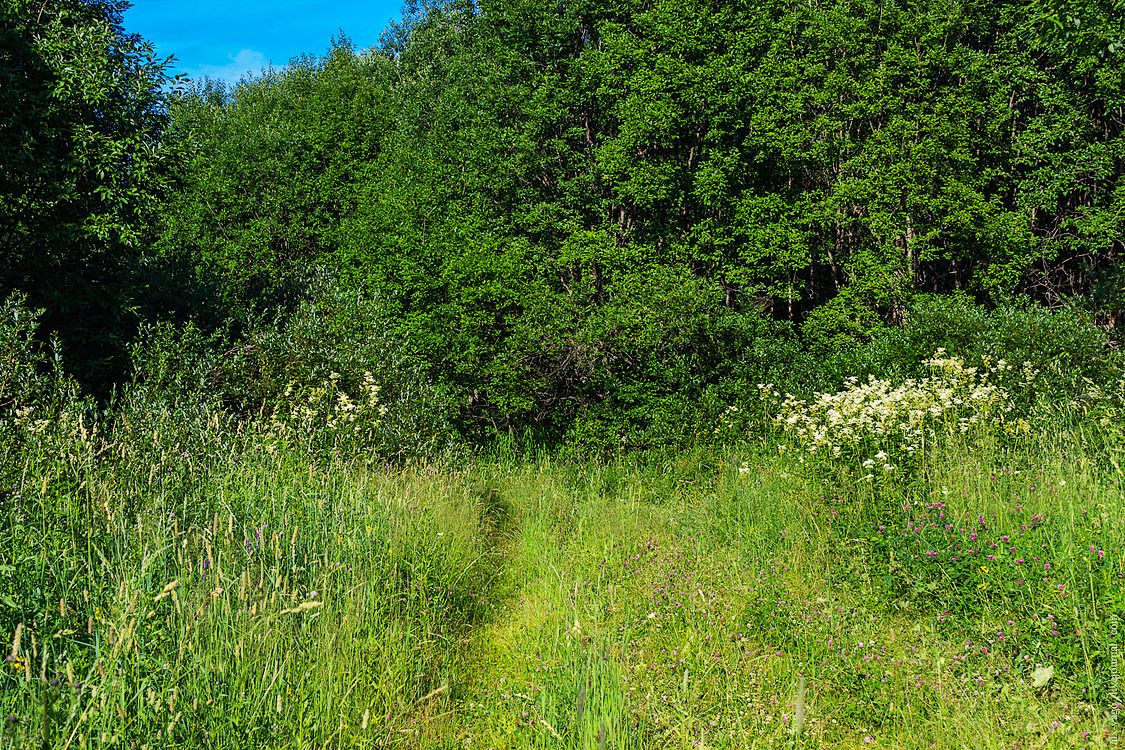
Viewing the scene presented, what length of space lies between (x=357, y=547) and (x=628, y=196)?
37.2 feet

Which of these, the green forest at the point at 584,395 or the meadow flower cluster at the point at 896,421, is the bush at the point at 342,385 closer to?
the green forest at the point at 584,395

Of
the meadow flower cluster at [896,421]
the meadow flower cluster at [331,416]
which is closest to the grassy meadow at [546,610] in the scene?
the meadow flower cluster at [896,421]

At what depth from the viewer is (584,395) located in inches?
454

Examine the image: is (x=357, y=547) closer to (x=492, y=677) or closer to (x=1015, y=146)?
(x=492, y=677)

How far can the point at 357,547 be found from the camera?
13.5 feet

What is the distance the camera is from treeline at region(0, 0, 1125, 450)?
932 cm

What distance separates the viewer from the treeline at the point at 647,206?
30.6 ft

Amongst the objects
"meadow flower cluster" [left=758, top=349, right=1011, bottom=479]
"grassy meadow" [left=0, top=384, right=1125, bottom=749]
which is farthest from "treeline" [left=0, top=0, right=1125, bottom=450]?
"grassy meadow" [left=0, top=384, right=1125, bottom=749]

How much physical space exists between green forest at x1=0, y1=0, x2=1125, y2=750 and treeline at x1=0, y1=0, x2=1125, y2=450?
0.30ft

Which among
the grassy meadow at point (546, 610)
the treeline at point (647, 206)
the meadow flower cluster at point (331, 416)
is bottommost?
the grassy meadow at point (546, 610)

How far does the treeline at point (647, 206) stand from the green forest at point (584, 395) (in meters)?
0.09

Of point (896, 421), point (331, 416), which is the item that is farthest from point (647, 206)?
point (896, 421)

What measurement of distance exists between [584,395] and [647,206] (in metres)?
4.75

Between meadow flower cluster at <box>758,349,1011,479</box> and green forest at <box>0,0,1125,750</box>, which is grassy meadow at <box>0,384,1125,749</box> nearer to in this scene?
green forest at <box>0,0,1125,750</box>
